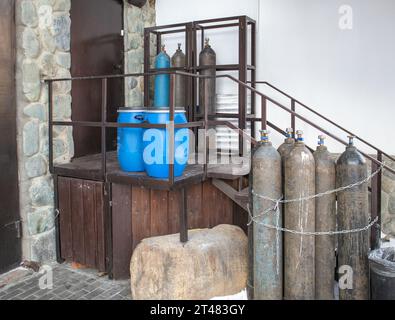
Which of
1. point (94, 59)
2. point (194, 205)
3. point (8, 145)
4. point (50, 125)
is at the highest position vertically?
point (94, 59)

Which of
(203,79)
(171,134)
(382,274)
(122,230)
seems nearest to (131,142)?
(171,134)

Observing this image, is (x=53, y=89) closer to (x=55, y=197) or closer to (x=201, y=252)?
(x=55, y=197)

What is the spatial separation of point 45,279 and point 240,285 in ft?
5.53

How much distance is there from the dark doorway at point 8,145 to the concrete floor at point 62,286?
0.17m

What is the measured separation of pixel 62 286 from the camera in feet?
11.1

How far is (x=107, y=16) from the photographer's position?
4535 mm

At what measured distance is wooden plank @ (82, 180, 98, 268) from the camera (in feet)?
11.9

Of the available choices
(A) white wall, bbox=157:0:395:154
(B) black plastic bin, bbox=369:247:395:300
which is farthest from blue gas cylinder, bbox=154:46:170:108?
(B) black plastic bin, bbox=369:247:395:300

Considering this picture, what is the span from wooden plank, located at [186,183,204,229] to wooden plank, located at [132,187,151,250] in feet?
1.29

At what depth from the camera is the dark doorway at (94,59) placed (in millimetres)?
4105

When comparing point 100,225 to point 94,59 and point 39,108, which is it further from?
point 94,59

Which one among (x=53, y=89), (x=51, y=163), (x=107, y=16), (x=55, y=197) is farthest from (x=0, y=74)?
(x=107, y=16)

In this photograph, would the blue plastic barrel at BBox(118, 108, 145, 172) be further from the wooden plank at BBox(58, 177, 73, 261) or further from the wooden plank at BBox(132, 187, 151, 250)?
the wooden plank at BBox(58, 177, 73, 261)

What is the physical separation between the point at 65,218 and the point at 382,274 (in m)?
2.74
